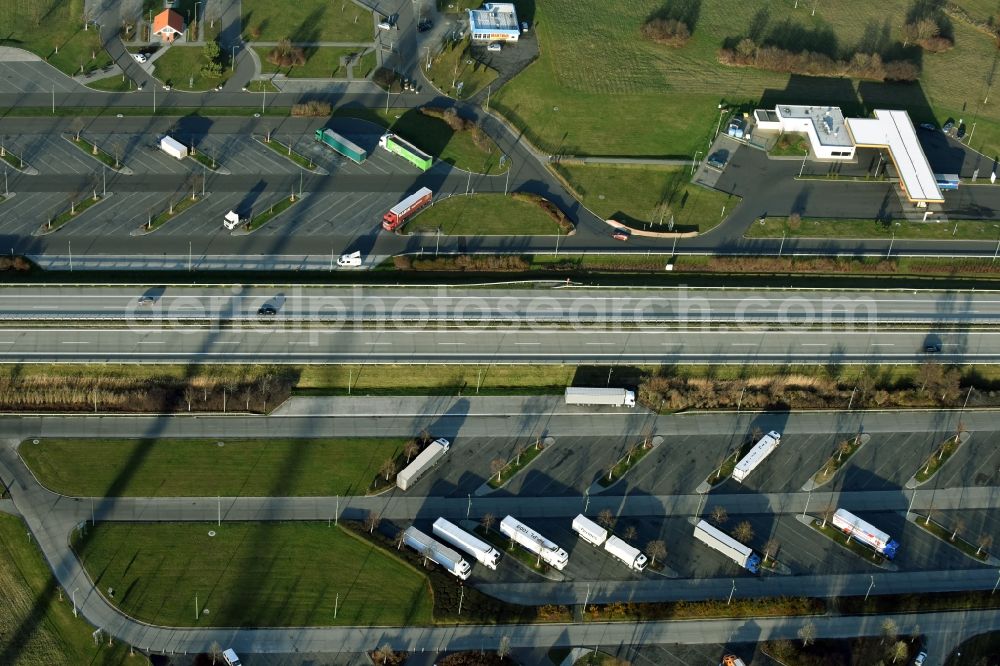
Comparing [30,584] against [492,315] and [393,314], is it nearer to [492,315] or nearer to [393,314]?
[393,314]

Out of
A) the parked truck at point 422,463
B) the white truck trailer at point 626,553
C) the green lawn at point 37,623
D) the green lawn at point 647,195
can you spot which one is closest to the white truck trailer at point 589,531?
the white truck trailer at point 626,553

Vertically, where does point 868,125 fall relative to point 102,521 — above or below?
above

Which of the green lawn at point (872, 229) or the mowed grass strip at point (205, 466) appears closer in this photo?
the mowed grass strip at point (205, 466)

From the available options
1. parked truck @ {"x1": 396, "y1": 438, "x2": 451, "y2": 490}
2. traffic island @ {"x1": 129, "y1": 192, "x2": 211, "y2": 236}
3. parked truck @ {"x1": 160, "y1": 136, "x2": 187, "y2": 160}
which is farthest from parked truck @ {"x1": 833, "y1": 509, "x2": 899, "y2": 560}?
parked truck @ {"x1": 160, "y1": 136, "x2": 187, "y2": 160}

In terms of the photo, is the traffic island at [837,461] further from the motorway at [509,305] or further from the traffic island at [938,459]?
the motorway at [509,305]

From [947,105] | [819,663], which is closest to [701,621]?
[819,663]

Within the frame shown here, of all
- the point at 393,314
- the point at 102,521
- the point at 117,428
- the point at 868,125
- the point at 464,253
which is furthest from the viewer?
the point at 868,125

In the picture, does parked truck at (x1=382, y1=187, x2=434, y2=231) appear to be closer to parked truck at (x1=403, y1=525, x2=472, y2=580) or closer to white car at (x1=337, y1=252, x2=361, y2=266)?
white car at (x1=337, y1=252, x2=361, y2=266)
